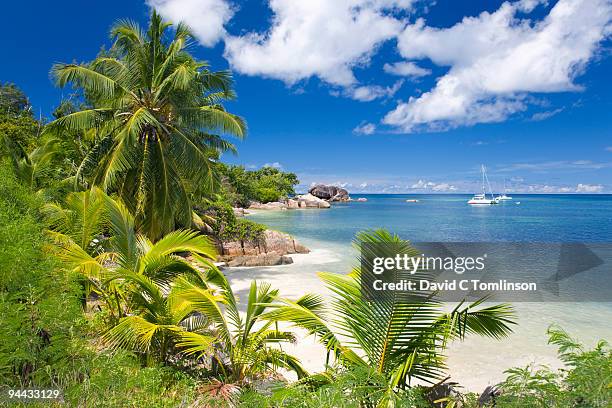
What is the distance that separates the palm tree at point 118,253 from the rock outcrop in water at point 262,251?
9864mm

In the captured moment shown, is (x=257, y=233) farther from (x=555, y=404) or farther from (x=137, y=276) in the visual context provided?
(x=555, y=404)

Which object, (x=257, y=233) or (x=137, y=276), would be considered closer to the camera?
(x=137, y=276)

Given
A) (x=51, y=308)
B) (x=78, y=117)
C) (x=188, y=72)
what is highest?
(x=188, y=72)

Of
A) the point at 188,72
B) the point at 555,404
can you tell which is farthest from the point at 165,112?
the point at 555,404

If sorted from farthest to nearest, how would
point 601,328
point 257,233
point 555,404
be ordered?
point 257,233
point 601,328
point 555,404

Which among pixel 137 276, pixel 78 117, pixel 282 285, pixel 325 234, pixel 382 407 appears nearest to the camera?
pixel 382 407

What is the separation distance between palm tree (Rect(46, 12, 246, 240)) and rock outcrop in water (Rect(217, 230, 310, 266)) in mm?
5555

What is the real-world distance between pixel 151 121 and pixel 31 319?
8.04 metres

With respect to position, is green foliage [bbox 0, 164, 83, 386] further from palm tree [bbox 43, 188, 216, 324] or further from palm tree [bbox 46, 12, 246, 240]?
palm tree [bbox 46, 12, 246, 240]

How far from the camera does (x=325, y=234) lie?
31203 millimetres

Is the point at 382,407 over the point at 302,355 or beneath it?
over

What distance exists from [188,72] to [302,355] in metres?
7.71

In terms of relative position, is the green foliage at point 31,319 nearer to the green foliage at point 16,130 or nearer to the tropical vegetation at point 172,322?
the tropical vegetation at point 172,322

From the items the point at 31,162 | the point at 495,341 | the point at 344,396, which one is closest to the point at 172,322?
the point at 344,396
